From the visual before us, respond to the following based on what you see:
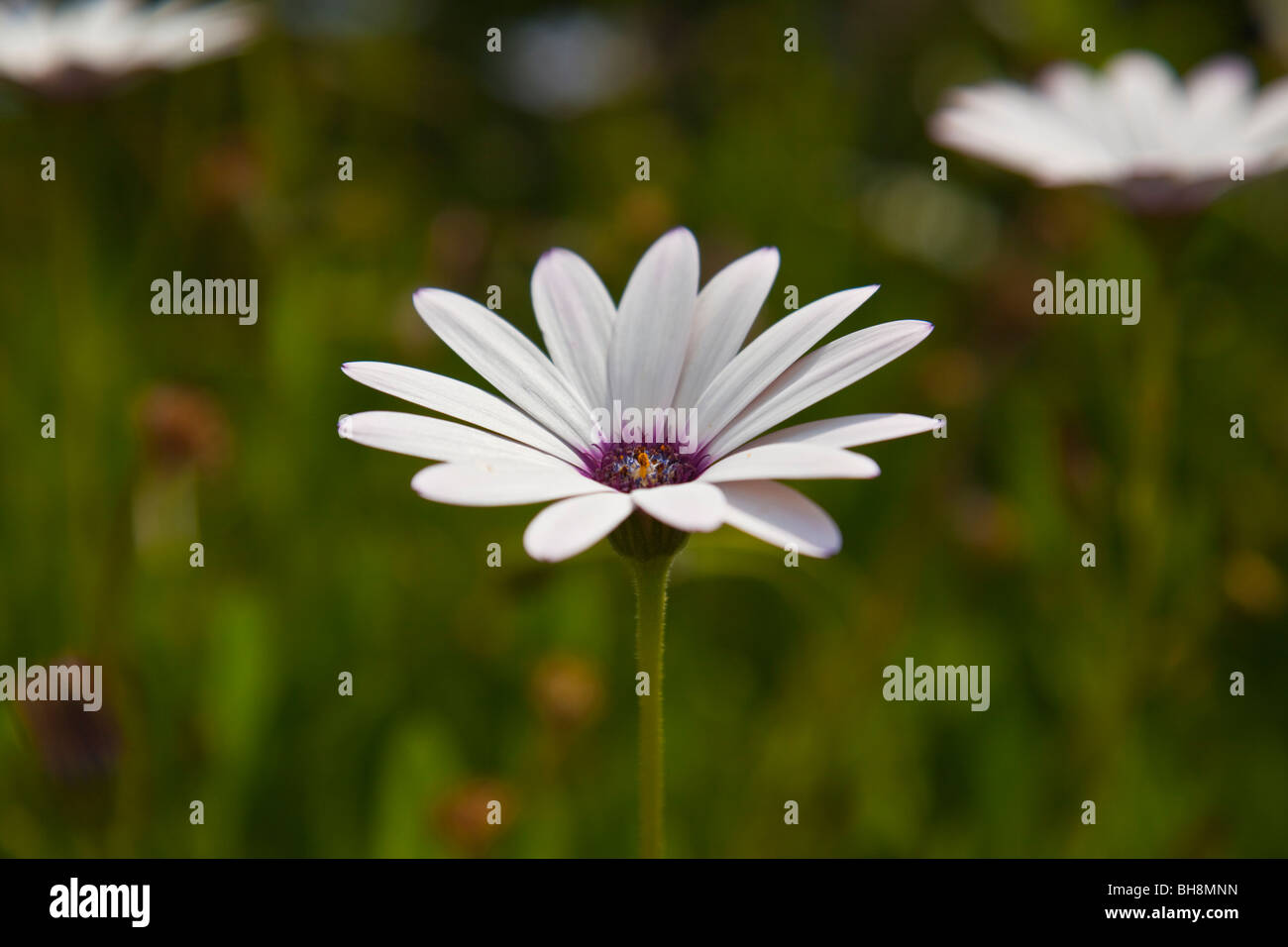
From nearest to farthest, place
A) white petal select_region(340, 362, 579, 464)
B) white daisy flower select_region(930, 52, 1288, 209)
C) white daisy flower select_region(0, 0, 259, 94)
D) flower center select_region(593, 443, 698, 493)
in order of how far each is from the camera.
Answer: white petal select_region(340, 362, 579, 464) → flower center select_region(593, 443, 698, 493) → white daisy flower select_region(930, 52, 1288, 209) → white daisy flower select_region(0, 0, 259, 94)

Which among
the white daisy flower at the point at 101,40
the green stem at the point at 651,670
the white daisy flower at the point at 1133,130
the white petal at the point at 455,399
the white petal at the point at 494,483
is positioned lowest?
the green stem at the point at 651,670

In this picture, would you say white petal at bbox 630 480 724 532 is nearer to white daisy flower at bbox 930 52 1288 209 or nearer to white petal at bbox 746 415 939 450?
white petal at bbox 746 415 939 450

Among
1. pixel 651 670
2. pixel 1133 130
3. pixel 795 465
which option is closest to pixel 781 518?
pixel 795 465

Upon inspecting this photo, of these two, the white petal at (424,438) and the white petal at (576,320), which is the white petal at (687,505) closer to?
the white petal at (424,438)

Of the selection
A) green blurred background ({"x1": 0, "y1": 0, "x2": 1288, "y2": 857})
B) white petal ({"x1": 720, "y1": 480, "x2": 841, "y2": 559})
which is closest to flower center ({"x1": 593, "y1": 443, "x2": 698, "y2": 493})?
white petal ({"x1": 720, "y1": 480, "x2": 841, "y2": 559})

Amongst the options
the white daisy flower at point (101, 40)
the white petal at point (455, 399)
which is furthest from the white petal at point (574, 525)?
the white daisy flower at point (101, 40)

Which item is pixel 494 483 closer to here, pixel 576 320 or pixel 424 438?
pixel 424 438
